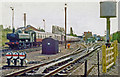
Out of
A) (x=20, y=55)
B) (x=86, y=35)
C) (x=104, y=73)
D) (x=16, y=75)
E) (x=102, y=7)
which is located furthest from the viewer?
(x=86, y=35)

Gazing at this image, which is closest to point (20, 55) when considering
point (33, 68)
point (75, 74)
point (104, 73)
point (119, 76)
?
point (33, 68)

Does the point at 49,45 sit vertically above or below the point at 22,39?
below

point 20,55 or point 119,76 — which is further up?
point 20,55

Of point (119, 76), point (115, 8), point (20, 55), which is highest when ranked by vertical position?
point (115, 8)

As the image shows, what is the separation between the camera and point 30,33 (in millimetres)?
35250

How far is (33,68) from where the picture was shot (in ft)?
33.4

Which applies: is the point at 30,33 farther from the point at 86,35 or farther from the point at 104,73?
the point at 104,73

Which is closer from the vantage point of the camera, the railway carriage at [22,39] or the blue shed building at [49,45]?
the blue shed building at [49,45]

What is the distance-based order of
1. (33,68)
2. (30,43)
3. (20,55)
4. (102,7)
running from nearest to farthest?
(33,68) → (20,55) → (102,7) → (30,43)

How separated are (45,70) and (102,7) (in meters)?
5.74

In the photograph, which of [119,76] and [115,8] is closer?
[119,76]

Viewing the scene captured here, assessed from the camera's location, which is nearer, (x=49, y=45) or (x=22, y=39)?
(x=49, y=45)

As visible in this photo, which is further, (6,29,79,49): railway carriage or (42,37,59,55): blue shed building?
(6,29,79,49): railway carriage

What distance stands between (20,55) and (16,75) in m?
2.81
